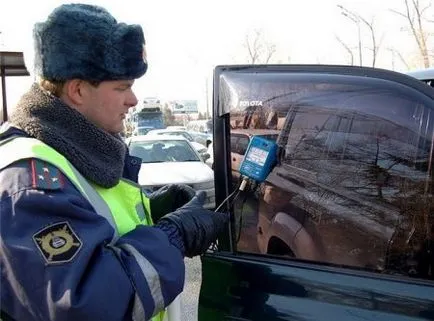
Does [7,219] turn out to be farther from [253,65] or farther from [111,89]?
[253,65]

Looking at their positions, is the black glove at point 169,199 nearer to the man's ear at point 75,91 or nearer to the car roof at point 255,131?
the car roof at point 255,131

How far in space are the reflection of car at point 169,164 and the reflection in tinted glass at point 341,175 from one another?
468 centimetres

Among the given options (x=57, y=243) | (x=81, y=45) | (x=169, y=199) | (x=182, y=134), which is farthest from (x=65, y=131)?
(x=182, y=134)

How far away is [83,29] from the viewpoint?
1243mm

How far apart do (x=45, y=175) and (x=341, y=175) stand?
3.11 ft

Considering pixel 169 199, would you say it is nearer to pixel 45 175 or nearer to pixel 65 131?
pixel 65 131

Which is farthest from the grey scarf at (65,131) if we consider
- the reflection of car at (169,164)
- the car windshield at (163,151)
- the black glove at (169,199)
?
the car windshield at (163,151)

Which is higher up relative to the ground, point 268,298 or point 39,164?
point 39,164

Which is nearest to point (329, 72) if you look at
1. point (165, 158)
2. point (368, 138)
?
point (368, 138)

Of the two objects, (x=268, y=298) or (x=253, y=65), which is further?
(x=253, y=65)

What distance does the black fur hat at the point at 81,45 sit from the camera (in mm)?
1238

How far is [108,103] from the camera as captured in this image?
1353 millimetres

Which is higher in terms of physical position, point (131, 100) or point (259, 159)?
point (131, 100)

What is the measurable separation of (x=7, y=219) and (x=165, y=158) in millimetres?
7228
